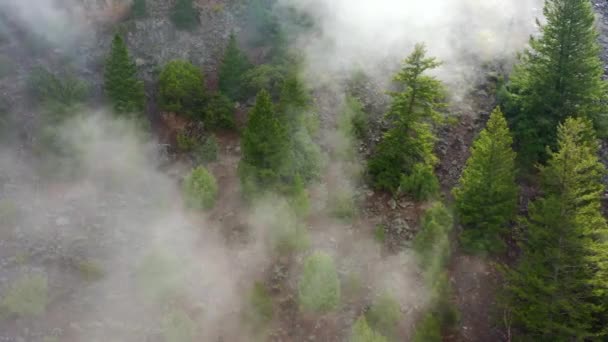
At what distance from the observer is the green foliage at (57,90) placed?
96.1ft

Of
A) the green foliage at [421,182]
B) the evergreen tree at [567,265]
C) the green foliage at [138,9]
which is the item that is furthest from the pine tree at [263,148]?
the green foliage at [138,9]

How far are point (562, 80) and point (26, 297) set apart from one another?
28.9 metres

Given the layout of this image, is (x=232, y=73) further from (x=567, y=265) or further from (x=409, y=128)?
(x=567, y=265)

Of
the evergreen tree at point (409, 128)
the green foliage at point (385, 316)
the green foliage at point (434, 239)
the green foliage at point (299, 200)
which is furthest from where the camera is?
the green foliage at point (299, 200)

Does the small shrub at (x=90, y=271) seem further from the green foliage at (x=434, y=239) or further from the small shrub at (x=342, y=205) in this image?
the green foliage at (x=434, y=239)

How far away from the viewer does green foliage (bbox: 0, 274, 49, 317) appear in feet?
73.4

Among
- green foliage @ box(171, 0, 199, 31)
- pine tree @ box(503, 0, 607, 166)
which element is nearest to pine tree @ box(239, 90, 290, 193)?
pine tree @ box(503, 0, 607, 166)

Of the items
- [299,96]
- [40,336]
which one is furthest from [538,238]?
[40,336]

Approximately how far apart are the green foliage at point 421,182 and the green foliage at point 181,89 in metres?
13.4

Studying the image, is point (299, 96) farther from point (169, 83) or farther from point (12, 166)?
point (12, 166)

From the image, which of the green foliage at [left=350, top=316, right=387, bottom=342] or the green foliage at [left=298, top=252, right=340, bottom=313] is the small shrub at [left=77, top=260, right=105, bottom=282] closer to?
the green foliage at [left=298, top=252, right=340, bottom=313]


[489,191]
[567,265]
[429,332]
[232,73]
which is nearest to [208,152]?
[232,73]

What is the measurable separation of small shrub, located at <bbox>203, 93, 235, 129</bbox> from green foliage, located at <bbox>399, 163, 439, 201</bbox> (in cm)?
1122

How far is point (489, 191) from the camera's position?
83.6 feet
